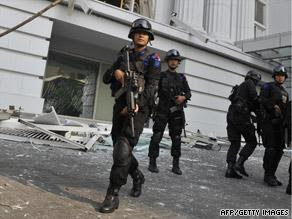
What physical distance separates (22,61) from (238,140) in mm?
6601

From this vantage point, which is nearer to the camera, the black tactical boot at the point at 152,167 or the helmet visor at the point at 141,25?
the helmet visor at the point at 141,25

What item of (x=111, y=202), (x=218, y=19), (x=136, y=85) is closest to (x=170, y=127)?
(x=136, y=85)

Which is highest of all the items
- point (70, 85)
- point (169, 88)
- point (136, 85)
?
point (70, 85)

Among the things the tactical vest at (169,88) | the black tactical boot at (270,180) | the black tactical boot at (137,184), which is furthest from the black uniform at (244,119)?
the black tactical boot at (137,184)

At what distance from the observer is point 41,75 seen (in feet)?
33.6

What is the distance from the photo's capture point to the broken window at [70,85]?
12320 millimetres

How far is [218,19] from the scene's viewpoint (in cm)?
1587

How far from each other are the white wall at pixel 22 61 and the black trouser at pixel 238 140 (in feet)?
19.4

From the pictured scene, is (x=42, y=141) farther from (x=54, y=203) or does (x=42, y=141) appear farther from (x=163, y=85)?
(x=54, y=203)

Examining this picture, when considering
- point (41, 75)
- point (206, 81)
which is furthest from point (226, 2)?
point (41, 75)

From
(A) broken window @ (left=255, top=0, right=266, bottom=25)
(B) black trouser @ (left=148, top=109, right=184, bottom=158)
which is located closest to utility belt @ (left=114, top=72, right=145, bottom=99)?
(B) black trouser @ (left=148, top=109, right=184, bottom=158)

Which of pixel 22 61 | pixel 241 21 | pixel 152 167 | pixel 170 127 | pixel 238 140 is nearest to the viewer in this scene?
pixel 152 167

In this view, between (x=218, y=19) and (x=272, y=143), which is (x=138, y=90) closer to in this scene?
(x=272, y=143)

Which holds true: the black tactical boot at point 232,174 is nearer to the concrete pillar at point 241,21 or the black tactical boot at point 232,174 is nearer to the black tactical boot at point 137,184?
the black tactical boot at point 137,184
